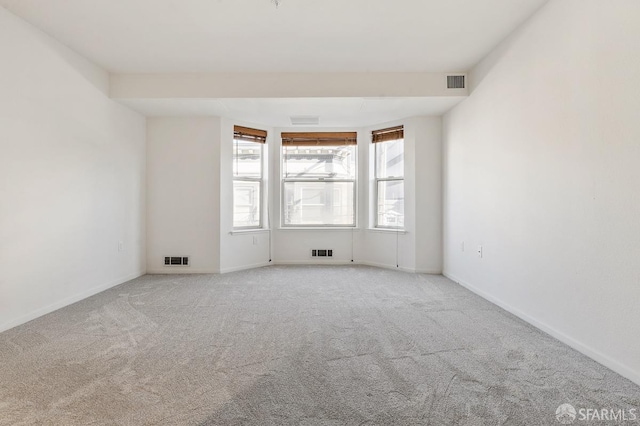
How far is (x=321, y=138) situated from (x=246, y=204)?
67.0 inches

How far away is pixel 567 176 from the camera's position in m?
2.17

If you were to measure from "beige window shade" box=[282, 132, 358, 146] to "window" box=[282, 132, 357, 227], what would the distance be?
0.03 meters

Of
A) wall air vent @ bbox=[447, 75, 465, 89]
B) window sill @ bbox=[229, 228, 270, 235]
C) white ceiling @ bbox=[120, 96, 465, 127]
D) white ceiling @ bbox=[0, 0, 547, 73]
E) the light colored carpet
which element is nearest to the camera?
the light colored carpet

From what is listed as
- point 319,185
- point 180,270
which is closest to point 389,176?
point 319,185

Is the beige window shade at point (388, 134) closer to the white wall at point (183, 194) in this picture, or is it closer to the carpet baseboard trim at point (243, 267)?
the white wall at point (183, 194)

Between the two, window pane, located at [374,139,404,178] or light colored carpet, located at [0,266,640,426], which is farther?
window pane, located at [374,139,404,178]

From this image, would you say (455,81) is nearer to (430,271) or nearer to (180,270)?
(430,271)

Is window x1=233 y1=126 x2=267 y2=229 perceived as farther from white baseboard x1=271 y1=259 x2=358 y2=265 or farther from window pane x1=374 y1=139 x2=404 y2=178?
window pane x1=374 y1=139 x2=404 y2=178

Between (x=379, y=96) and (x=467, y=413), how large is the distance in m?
3.29

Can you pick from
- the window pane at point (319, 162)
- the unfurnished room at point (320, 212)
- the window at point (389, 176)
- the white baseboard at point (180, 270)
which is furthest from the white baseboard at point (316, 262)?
the window pane at point (319, 162)

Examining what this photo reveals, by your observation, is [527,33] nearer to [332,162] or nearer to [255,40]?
[255,40]

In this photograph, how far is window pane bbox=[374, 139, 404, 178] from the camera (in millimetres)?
4793

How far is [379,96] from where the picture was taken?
369 centimetres

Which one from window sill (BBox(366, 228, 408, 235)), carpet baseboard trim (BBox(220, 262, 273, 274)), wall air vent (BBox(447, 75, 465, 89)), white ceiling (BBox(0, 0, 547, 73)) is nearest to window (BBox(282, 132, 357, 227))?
window sill (BBox(366, 228, 408, 235))
